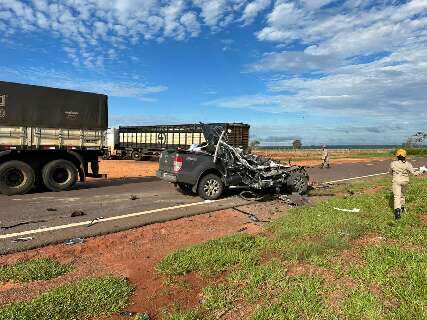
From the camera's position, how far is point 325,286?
15.9ft

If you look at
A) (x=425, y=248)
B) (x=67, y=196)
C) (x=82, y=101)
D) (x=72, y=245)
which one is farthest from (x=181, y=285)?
(x=82, y=101)

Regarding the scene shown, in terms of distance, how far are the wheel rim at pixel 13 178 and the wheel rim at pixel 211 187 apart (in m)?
6.02

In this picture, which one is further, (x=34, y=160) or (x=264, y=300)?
(x=34, y=160)

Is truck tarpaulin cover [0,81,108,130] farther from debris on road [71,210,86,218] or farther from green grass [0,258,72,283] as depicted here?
green grass [0,258,72,283]

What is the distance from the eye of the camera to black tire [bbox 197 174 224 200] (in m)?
11.5

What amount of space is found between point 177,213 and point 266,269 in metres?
4.30

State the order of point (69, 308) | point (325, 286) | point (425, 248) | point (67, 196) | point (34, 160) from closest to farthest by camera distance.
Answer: point (69, 308) → point (325, 286) → point (425, 248) → point (67, 196) → point (34, 160)

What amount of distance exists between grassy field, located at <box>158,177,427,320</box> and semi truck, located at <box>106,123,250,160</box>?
17952 mm

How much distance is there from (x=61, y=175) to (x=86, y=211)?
4.69 metres

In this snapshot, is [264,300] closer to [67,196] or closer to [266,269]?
[266,269]

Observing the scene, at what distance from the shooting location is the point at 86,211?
9453mm

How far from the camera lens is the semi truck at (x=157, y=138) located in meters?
28.7

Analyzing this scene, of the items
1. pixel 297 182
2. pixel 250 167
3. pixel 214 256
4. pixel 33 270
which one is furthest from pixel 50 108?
pixel 214 256

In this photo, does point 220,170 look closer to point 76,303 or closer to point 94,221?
point 94,221
